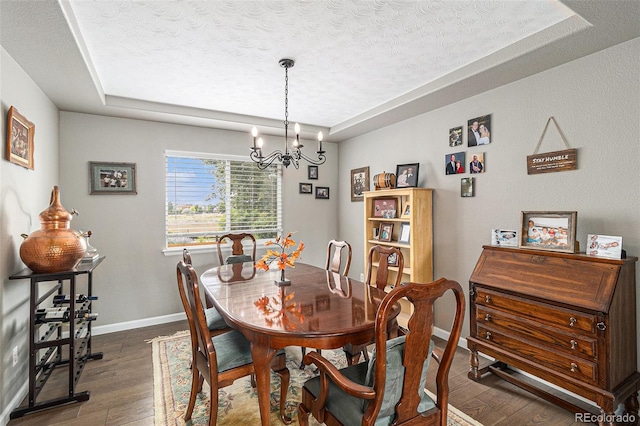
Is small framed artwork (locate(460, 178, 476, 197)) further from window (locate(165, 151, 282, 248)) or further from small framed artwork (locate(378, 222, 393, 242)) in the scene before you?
window (locate(165, 151, 282, 248))

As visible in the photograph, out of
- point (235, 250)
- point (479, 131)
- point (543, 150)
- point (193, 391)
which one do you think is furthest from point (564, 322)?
point (235, 250)

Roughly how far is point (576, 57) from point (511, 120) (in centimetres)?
60

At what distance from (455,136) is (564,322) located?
196 centimetres

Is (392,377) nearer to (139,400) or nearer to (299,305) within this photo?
(299,305)

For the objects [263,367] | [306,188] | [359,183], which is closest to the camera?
[263,367]

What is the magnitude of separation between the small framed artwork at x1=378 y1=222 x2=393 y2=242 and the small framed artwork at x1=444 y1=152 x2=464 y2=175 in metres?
0.98

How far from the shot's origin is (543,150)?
8.51 ft

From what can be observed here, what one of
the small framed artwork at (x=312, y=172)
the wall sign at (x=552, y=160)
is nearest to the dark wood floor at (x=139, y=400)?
the wall sign at (x=552, y=160)

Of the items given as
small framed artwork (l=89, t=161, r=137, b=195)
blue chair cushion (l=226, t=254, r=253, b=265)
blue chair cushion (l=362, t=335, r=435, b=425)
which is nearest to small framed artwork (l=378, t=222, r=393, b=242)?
blue chair cushion (l=226, t=254, r=253, b=265)

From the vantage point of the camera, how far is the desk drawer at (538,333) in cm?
195

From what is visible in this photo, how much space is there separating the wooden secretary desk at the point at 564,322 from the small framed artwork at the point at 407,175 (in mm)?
1351

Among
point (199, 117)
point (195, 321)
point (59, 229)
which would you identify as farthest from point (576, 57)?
point (59, 229)

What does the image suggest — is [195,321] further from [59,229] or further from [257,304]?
[59,229]

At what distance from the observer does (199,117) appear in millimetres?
3779
